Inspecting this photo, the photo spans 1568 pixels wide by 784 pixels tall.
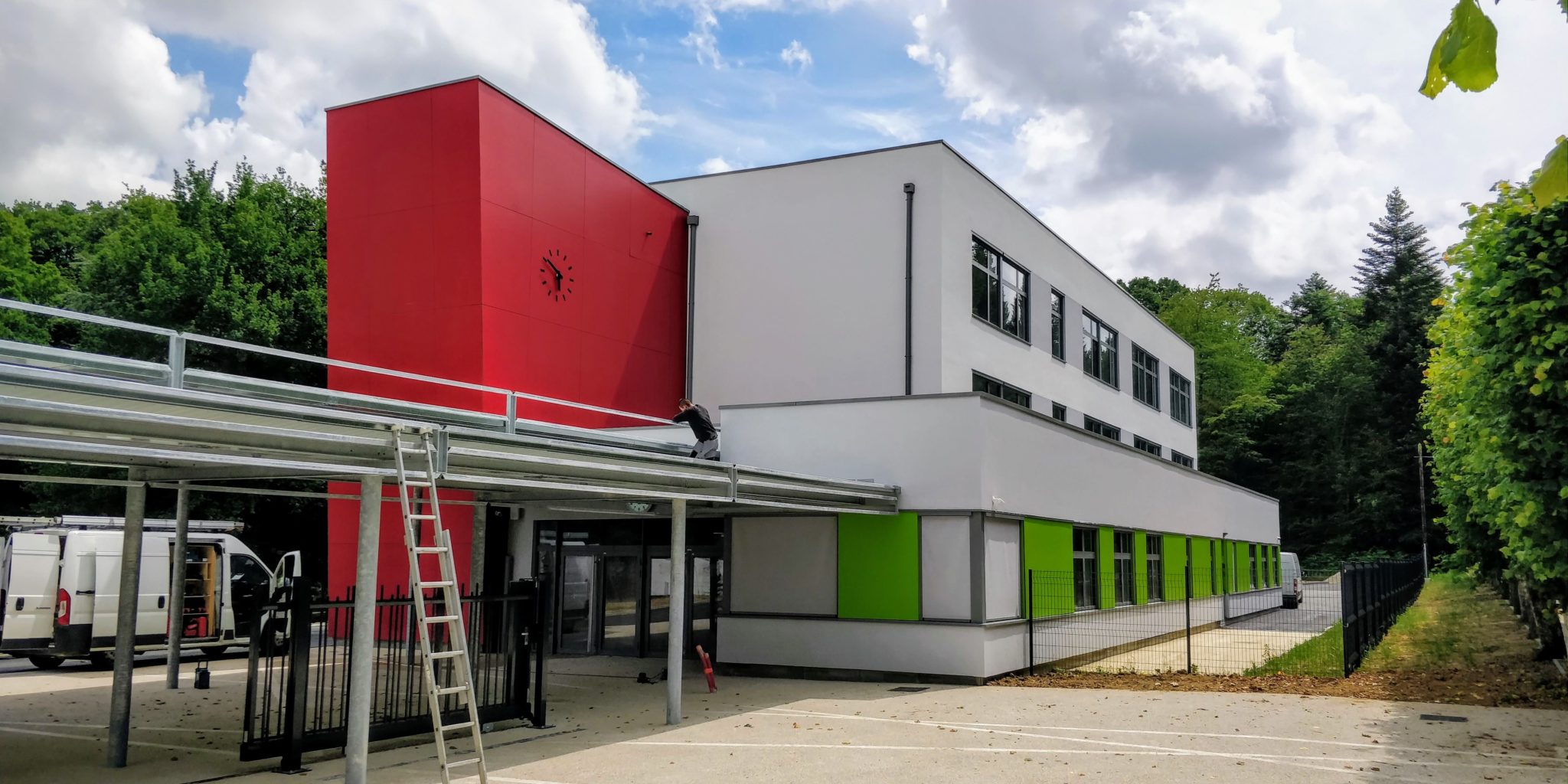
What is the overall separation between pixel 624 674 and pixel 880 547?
4.78m

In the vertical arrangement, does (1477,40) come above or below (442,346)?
below

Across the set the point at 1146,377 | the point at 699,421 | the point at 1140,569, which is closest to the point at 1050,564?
the point at 1140,569

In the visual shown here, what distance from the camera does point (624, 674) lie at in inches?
753

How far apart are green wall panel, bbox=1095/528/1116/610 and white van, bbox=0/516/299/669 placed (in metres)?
15.6

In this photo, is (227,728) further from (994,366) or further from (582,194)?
(994,366)

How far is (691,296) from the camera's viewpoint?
25.1 m

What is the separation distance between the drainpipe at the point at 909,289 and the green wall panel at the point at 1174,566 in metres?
10.3

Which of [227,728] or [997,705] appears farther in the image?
[997,705]

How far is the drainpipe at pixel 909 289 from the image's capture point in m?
22.5

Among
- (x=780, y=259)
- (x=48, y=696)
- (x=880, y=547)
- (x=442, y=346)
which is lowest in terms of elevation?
(x=48, y=696)

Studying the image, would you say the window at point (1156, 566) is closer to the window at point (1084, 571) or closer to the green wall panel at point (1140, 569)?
the green wall panel at point (1140, 569)

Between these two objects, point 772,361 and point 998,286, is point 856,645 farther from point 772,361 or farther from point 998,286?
point 998,286

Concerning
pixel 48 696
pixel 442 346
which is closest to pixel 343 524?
pixel 442 346

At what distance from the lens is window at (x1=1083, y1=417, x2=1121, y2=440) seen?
3178 centimetres
